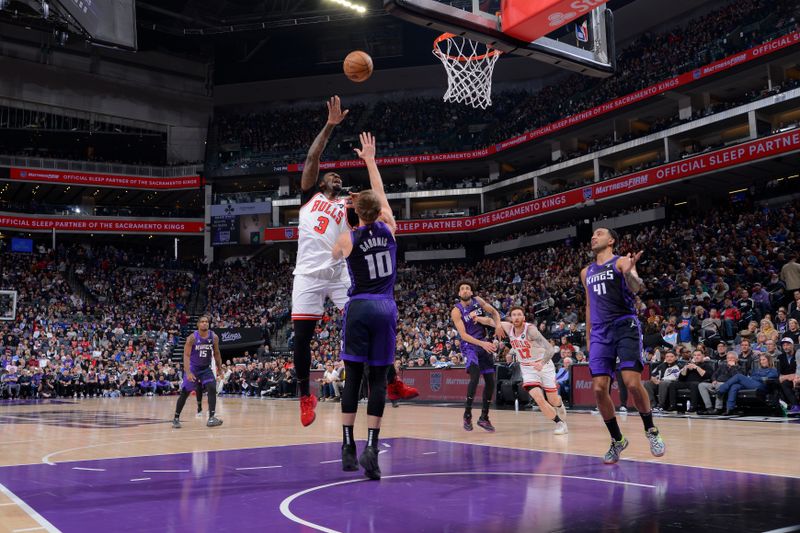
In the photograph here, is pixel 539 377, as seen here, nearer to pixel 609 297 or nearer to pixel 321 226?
pixel 609 297

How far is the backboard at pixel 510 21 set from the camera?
26.3 feet

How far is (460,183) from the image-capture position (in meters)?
41.9

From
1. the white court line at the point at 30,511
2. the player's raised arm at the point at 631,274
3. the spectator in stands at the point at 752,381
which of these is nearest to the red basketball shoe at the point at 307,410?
the white court line at the point at 30,511

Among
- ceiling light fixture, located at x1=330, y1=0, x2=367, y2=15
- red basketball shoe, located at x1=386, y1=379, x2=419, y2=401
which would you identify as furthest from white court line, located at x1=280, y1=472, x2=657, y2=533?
ceiling light fixture, located at x1=330, y1=0, x2=367, y2=15

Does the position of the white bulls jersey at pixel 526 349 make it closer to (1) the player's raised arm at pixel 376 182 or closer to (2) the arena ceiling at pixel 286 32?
(1) the player's raised arm at pixel 376 182

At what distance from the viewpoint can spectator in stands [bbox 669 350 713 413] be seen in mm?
13237

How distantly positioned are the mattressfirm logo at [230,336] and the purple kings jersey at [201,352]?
21.9m

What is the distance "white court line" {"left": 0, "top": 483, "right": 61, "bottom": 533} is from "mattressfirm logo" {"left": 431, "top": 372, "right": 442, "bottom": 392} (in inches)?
604

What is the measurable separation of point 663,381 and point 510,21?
8.68m

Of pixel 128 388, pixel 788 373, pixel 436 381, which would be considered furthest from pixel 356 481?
pixel 128 388

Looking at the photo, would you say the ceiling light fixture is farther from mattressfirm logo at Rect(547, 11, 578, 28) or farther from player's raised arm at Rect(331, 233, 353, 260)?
player's raised arm at Rect(331, 233, 353, 260)

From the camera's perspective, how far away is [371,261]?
5.61 meters

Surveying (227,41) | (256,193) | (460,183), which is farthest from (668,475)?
(227,41)

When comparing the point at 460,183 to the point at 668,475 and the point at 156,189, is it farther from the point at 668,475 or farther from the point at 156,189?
the point at 668,475
